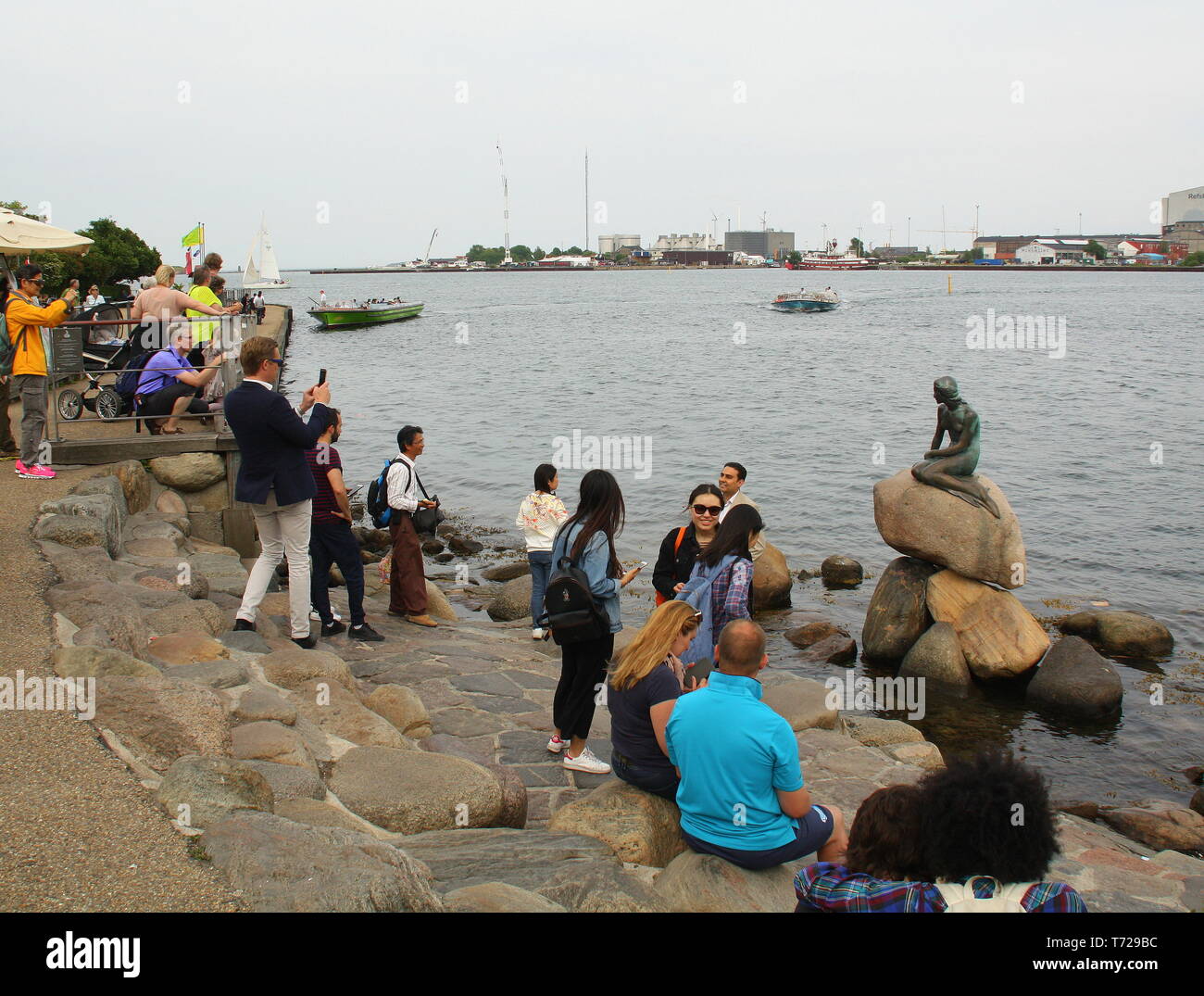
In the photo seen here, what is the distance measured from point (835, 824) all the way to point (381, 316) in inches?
2828

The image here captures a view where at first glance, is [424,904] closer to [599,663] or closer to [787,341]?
[599,663]

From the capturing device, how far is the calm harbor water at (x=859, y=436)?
37.6ft

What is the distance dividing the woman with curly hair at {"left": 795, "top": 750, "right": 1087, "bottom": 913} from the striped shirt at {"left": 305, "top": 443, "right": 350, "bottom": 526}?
6195mm

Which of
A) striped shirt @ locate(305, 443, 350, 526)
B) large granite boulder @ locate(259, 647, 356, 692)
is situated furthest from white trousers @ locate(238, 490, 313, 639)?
striped shirt @ locate(305, 443, 350, 526)

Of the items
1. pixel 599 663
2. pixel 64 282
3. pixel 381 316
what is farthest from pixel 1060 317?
pixel 599 663

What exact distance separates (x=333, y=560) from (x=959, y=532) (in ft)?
22.4

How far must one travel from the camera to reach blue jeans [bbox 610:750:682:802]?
5410 millimetres

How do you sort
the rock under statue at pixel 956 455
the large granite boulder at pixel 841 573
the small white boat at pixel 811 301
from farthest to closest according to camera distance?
1. the small white boat at pixel 811 301
2. the large granite boulder at pixel 841 573
3. the rock under statue at pixel 956 455

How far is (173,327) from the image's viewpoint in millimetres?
11648

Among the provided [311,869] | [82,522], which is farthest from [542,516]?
[311,869]

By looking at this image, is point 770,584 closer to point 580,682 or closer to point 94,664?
point 580,682

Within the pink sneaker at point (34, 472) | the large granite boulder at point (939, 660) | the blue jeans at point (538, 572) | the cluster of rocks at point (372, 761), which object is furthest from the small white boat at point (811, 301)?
the pink sneaker at point (34, 472)
